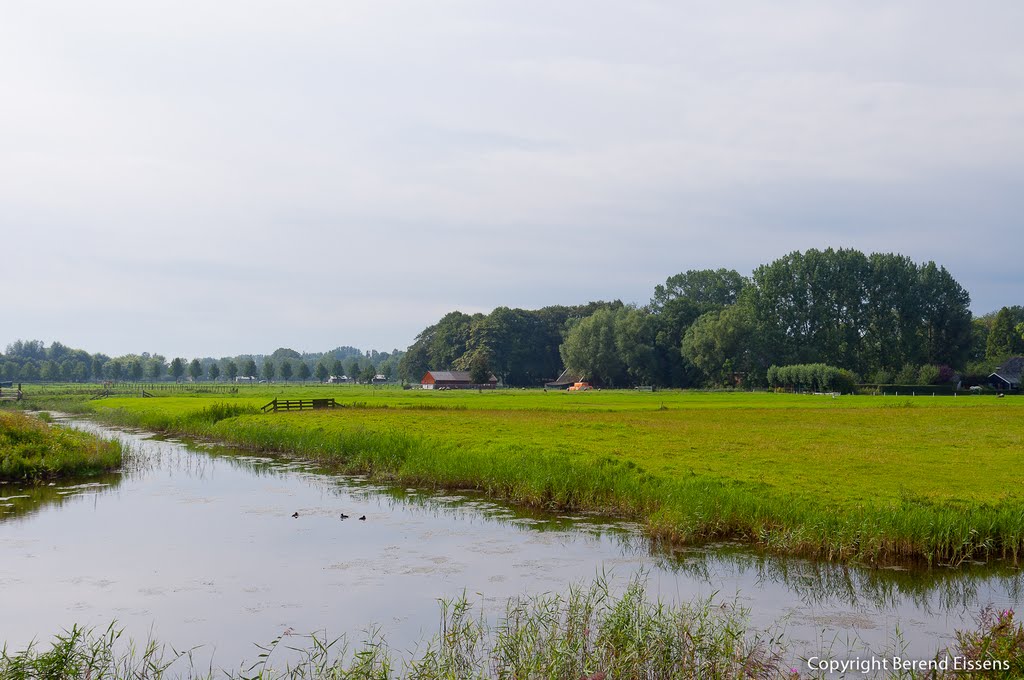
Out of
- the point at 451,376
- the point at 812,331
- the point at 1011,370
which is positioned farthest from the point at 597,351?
the point at 1011,370

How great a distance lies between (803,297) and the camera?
134 meters

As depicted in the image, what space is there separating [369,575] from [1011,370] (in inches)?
5115

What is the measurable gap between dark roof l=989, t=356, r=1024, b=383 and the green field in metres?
75.1

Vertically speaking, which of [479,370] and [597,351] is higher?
[597,351]

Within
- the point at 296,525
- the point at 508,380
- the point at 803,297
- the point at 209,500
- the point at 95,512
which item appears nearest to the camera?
the point at 296,525

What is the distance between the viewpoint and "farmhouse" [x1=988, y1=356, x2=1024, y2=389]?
11634 centimetres

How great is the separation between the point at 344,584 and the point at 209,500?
542 inches

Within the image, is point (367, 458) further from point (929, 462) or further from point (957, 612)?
point (957, 612)

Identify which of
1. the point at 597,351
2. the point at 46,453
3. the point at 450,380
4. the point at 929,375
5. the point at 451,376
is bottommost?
the point at 46,453

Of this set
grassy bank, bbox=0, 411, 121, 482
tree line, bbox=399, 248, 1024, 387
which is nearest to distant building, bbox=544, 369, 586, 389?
tree line, bbox=399, 248, 1024, 387

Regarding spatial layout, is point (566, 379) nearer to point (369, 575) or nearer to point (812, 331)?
point (812, 331)

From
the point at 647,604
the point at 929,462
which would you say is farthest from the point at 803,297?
the point at 647,604

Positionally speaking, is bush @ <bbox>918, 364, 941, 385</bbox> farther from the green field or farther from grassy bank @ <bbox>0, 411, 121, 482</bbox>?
grassy bank @ <bbox>0, 411, 121, 482</bbox>

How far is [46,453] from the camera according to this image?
112ft
